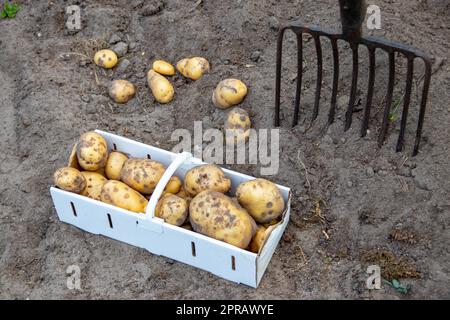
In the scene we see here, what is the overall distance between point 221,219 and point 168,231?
0.95 feet

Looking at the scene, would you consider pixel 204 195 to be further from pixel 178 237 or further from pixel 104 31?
pixel 104 31

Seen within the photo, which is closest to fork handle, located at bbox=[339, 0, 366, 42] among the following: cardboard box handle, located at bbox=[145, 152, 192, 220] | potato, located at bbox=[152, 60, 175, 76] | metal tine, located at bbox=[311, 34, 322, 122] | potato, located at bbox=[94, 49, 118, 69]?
metal tine, located at bbox=[311, 34, 322, 122]

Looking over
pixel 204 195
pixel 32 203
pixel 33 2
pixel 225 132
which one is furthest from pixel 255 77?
pixel 33 2

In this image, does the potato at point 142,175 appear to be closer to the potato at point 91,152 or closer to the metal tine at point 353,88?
the potato at point 91,152

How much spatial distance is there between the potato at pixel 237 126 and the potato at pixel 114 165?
642 mm

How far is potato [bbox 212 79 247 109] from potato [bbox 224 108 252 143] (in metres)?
0.11

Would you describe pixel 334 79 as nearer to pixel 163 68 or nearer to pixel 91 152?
pixel 163 68

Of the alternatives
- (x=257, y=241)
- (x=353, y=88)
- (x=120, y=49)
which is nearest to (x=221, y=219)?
(x=257, y=241)

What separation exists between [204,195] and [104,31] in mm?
1994

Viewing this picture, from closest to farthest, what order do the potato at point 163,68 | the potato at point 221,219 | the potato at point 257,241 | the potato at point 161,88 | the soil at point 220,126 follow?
the potato at point 221,219
the potato at point 257,241
the soil at point 220,126
the potato at point 161,88
the potato at point 163,68

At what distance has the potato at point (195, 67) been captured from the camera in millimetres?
4039

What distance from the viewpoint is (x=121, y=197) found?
3115 mm

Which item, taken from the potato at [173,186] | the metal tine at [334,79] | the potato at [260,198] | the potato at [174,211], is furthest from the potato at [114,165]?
the metal tine at [334,79]

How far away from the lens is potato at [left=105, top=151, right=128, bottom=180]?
3.33 metres
